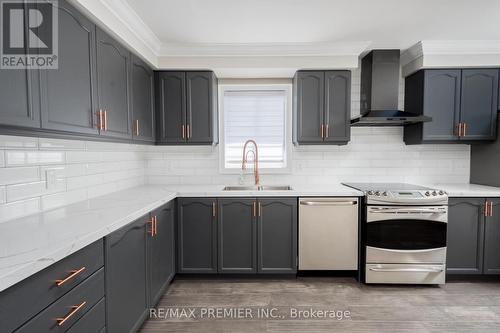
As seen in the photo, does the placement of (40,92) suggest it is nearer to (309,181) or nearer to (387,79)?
(309,181)

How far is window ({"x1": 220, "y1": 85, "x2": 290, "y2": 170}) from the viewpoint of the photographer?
10.5 ft

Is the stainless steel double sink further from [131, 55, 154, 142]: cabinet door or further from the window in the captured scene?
[131, 55, 154, 142]: cabinet door

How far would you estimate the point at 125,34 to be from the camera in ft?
6.86

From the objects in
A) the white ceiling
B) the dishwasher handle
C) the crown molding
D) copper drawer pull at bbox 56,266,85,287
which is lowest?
copper drawer pull at bbox 56,266,85,287

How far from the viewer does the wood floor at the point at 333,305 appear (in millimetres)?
1969

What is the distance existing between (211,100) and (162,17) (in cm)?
91

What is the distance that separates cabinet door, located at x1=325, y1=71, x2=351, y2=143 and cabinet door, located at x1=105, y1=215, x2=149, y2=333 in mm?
2091

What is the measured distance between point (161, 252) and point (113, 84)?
1.43 metres

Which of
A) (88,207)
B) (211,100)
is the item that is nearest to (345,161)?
(211,100)

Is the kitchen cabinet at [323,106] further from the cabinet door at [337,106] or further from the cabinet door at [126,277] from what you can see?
the cabinet door at [126,277]

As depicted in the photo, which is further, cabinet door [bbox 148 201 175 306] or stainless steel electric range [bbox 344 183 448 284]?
stainless steel electric range [bbox 344 183 448 284]

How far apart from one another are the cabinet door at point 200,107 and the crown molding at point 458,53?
91.0 inches

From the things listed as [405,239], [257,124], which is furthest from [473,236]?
[257,124]

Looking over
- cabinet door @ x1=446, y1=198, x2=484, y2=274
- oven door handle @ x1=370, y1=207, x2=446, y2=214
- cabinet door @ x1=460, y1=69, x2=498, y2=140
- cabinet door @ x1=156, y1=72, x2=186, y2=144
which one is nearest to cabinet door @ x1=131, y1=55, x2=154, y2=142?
cabinet door @ x1=156, y1=72, x2=186, y2=144
